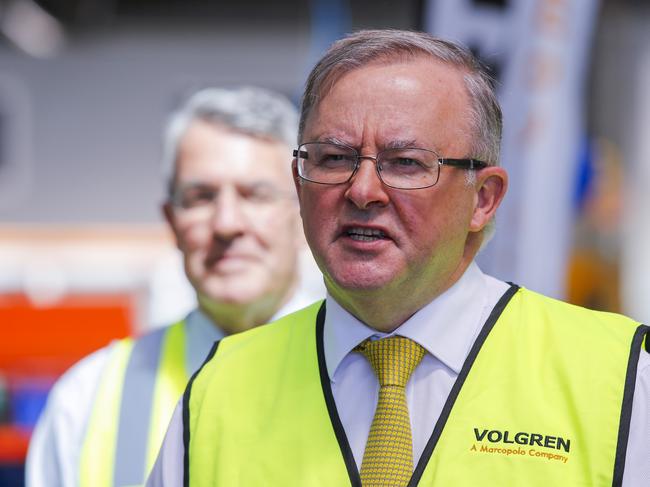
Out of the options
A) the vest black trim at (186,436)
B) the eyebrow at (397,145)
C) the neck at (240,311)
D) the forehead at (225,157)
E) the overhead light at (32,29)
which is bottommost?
the vest black trim at (186,436)

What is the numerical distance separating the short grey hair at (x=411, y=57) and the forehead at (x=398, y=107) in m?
0.02

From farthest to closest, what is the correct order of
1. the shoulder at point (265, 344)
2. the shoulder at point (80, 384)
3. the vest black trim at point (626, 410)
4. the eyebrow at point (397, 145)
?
the shoulder at point (80, 384) → the shoulder at point (265, 344) → the eyebrow at point (397, 145) → the vest black trim at point (626, 410)

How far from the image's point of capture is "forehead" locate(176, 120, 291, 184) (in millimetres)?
2219

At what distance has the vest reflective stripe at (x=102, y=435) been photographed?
208cm

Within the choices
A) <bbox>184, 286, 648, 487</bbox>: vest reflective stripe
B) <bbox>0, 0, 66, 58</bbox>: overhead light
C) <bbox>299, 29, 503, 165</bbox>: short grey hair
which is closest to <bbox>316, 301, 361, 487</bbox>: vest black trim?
<bbox>184, 286, 648, 487</bbox>: vest reflective stripe

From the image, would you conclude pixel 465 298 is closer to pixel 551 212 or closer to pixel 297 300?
pixel 297 300

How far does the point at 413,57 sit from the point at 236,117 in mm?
883

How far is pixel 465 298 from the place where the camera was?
1541 millimetres

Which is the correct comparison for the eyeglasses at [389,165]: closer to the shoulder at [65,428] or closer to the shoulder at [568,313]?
the shoulder at [568,313]

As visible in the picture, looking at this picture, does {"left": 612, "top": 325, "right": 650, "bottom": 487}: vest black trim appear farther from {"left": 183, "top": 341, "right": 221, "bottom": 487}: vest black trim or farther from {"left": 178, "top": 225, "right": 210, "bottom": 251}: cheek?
{"left": 178, "top": 225, "right": 210, "bottom": 251}: cheek

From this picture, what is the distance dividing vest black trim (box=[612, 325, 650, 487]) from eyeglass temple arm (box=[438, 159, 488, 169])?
35 cm

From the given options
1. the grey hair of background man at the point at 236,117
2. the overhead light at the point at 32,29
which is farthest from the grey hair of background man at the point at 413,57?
the overhead light at the point at 32,29

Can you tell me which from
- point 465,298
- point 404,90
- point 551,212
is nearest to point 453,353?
point 465,298

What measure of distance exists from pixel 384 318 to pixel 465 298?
0.14 m
